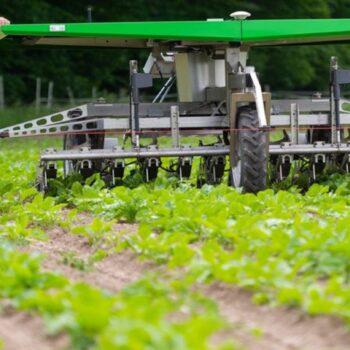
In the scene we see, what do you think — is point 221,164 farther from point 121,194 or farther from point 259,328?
point 259,328

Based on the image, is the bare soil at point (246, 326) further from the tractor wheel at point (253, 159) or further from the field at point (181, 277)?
the tractor wheel at point (253, 159)

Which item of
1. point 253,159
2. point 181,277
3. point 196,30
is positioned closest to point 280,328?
point 181,277

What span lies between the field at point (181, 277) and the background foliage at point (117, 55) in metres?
26.4

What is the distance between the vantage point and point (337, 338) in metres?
5.71

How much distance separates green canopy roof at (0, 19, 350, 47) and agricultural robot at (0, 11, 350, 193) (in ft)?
0.03

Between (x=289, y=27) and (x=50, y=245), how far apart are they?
4.70m

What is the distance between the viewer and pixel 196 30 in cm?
1254

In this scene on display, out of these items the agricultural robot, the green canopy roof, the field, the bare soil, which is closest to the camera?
the field

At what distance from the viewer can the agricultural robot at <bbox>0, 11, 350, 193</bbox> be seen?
1223 cm

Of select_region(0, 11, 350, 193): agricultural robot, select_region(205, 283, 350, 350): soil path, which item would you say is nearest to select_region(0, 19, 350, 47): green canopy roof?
select_region(0, 11, 350, 193): agricultural robot

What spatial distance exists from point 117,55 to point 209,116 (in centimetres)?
3031

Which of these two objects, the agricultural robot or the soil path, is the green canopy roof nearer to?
the agricultural robot

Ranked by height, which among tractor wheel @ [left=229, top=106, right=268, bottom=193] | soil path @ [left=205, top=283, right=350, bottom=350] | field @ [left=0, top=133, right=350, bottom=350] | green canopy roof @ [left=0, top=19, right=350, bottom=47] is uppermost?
green canopy roof @ [left=0, top=19, right=350, bottom=47]

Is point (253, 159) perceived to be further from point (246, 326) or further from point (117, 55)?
point (117, 55)
